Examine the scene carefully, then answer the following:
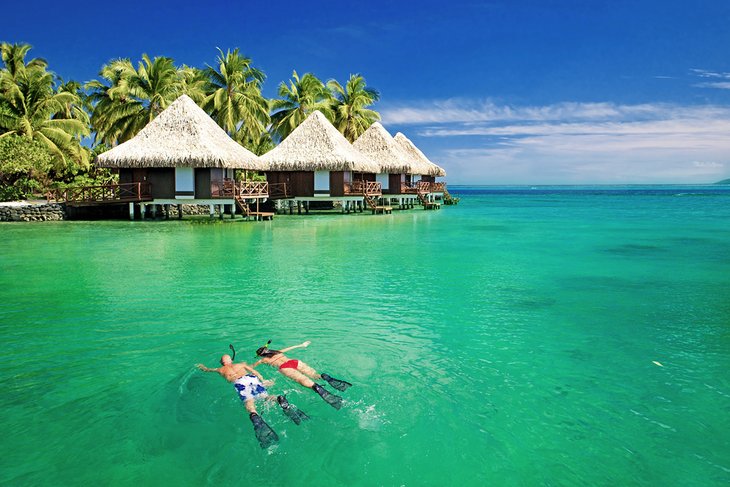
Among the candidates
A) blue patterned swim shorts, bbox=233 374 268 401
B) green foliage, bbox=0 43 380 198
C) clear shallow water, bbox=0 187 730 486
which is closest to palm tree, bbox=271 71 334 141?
green foliage, bbox=0 43 380 198

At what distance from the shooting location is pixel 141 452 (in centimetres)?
420

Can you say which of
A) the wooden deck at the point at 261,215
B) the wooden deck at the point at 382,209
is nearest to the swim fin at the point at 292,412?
the wooden deck at the point at 261,215

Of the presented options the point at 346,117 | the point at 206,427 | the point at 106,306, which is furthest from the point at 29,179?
the point at 206,427

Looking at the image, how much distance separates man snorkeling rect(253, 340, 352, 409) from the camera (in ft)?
16.0

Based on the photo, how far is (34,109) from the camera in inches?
1081

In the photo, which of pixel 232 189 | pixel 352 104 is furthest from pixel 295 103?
pixel 232 189

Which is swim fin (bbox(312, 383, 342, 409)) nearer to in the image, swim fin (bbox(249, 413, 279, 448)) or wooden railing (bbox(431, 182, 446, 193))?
swim fin (bbox(249, 413, 279, 448))

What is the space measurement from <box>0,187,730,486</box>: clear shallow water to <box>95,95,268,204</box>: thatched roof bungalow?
11.3 metres

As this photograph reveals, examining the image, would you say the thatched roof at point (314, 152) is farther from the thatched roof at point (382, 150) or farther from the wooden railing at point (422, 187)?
the wooden railing at point (422, 187)

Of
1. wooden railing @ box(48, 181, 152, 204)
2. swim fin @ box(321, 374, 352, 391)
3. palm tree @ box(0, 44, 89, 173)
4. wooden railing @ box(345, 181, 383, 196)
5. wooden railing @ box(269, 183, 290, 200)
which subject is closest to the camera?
swim fin @ box(321, 374, 352, 391)

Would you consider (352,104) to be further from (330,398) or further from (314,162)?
(330,398)

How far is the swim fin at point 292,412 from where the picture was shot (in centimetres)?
461

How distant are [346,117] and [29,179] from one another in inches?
Result: 747

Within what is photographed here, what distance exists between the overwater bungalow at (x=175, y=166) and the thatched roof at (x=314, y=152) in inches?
131
